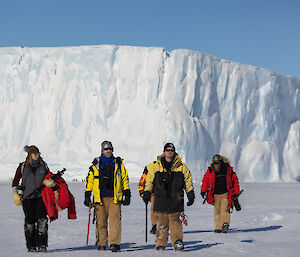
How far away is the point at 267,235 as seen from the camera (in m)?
7.32

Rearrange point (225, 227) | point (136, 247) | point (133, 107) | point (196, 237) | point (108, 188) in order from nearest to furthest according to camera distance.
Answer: point (108, 188)
point (136, 247)
point (196, 237)
point (225, 227)
point (133, 107)

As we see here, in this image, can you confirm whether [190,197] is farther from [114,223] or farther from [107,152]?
[107,152]

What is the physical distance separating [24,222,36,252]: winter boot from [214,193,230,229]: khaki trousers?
299cm

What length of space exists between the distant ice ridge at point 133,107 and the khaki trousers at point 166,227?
28830mm

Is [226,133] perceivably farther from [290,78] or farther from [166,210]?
[166,210]

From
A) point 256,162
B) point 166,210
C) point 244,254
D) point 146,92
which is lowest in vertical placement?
point 244,254

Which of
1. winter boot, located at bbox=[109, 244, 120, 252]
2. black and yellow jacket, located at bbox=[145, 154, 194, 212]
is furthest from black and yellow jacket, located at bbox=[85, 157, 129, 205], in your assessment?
winter boot, located at bbox=[109, 244, 120, 252]

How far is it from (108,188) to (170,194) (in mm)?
629

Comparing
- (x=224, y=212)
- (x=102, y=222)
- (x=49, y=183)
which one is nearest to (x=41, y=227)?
(x=49, y=183)

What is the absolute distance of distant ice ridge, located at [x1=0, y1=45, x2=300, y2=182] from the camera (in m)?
35.8

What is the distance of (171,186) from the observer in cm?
580

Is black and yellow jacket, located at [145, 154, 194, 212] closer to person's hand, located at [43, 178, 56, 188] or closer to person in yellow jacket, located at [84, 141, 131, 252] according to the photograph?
person in yellow jacket, located at [84, 141, 131, 252]

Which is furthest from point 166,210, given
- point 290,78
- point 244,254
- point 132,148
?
point 290,78

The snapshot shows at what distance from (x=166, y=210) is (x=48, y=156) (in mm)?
30929
